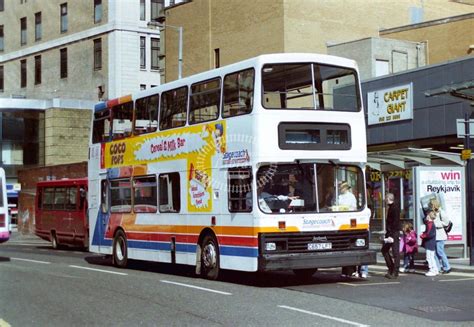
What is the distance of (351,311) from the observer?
37.4ft

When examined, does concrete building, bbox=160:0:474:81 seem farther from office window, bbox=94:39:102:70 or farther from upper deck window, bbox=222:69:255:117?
upper deck window, bbox=222:69:255:117

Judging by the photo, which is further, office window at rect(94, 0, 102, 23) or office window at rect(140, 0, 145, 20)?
office window at rect(94, 0, 102, 23)

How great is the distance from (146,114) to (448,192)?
24.9 ft

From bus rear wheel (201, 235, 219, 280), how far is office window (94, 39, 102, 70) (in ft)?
146

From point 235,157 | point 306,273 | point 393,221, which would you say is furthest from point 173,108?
point 393,221

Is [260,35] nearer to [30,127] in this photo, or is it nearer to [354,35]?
[354,35]

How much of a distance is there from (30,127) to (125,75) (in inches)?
327

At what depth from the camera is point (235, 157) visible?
15.3 m

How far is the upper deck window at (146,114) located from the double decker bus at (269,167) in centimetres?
88

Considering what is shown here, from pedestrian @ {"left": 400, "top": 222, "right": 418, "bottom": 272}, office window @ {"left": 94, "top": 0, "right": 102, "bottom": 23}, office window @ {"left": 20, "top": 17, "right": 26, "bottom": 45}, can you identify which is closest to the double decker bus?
pedestrian @ {"left": 400, "top": 222, "right": 418, "bottom": 272}

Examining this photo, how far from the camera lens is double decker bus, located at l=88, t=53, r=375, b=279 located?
1470cm

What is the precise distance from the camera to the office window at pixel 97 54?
58.7m

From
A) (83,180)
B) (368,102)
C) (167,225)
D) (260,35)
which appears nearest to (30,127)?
(260,35)

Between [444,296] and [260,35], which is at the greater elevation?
[260,35]
